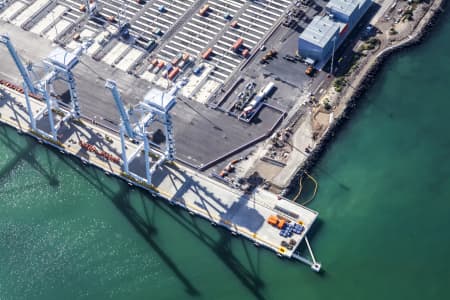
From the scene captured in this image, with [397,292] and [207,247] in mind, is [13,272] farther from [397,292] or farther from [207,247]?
[397,292]

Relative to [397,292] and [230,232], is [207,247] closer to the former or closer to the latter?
[230,232]

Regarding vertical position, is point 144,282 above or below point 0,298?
above

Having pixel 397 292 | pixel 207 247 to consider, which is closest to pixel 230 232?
pixel 207 247

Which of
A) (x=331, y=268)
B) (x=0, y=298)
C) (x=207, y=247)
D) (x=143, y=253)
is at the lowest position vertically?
(x=0, y=298)

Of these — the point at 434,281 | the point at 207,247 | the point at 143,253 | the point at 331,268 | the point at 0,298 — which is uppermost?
the point at 434,281

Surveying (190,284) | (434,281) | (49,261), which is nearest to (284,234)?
(190,284)

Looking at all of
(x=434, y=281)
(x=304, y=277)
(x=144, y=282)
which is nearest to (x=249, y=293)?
(x=304, y=277)

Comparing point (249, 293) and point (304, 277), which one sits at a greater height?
point (304, 277)
